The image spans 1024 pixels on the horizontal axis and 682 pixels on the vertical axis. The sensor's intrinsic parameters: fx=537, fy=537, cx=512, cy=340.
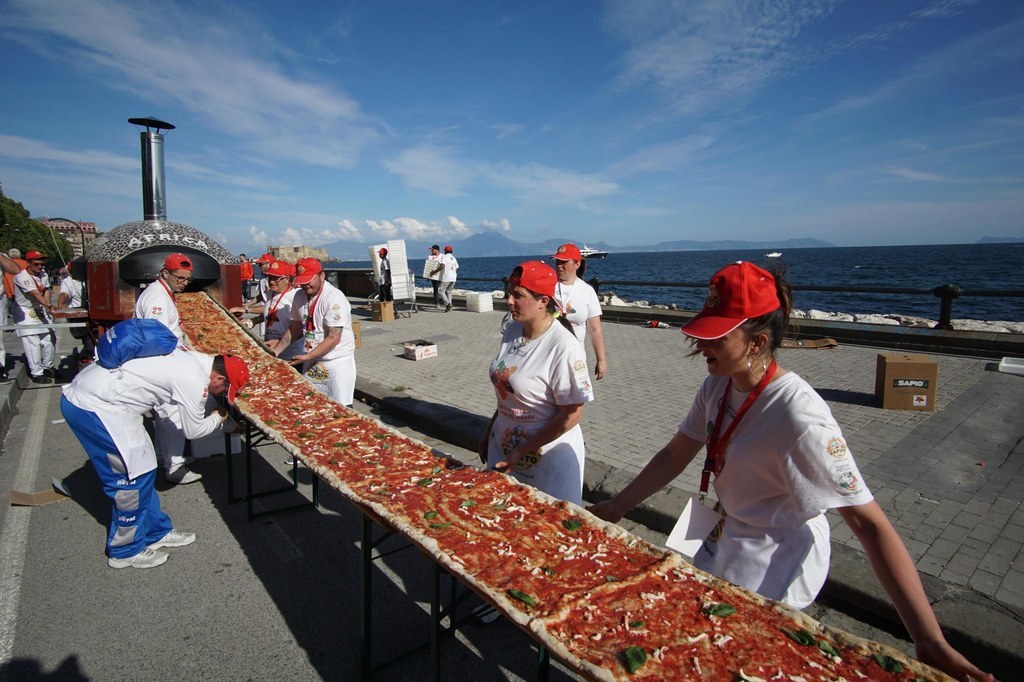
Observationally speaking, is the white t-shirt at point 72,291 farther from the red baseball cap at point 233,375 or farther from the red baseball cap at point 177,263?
the red baseball cap at point 233,375

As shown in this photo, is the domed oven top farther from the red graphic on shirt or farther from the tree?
the tree

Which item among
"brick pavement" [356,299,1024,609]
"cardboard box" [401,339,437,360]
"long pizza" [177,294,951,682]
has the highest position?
"long pizza" [177,294,951,682]

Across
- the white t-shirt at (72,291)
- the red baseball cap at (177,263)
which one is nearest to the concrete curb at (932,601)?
the red baseball cap at (177,263)

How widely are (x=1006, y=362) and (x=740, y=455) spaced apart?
9.27 m

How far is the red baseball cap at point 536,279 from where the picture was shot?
3129 mm

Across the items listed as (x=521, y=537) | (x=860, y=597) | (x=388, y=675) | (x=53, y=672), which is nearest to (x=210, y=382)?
(x=53, y=672)

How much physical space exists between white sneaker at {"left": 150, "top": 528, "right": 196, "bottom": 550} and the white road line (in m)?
0.85

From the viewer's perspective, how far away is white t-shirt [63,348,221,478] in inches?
152

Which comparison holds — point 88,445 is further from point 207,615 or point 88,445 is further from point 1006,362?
point 1006,362

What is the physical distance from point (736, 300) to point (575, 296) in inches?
157

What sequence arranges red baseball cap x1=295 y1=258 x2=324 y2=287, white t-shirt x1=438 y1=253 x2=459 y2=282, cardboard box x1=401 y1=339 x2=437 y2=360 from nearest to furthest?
red baseball cap x1=295 y1=258 x2=324 y2=287 → cardboard box x1=401 y1=339 x2=437 y2=360 → white t-shirt x1=438 y1=253 x2=459 y2=282

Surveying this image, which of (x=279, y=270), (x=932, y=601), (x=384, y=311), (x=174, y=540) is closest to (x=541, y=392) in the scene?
(x=932, y=601)

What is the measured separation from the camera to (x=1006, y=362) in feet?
27.1

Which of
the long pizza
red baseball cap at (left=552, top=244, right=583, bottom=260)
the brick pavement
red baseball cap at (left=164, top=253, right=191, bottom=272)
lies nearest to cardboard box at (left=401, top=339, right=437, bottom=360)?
the brick pavement
